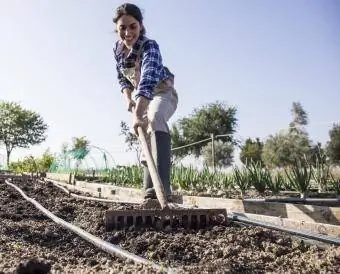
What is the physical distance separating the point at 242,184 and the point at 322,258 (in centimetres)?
480

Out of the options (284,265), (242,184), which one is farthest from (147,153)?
(242,184)

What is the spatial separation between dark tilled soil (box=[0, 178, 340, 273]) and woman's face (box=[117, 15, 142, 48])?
149 cm

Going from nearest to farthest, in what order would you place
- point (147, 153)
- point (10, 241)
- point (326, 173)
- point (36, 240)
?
point (10, 241), point (36, 240), point (147, 153), point (326, 173)

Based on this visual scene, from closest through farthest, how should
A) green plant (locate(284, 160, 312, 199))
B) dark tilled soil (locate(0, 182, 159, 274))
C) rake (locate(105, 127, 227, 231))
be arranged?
1. dark tilled soil (locate(0, 182, 159, 274))
2. rake (locate(105, 127, 227, 231))
3. green plant (locate(284, 160, 312, 199))

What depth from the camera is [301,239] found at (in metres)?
2.15

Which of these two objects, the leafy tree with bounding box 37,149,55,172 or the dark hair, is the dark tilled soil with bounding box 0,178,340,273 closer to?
the dark hair

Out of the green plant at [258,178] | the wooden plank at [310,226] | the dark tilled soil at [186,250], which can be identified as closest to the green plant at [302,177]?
the green plant at [258,178]

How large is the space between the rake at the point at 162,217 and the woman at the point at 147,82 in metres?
0.56

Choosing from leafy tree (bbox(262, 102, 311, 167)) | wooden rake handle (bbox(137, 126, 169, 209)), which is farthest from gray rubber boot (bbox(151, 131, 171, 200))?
leafy tree (bbox(262, 102, 311, 167))

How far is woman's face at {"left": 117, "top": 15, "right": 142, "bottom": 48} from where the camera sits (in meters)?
3.27

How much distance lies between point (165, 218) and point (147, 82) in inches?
41.5

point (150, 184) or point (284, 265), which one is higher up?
point (150, 184)

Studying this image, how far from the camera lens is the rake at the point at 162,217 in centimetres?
271

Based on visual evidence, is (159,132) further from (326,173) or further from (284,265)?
(326,173)
